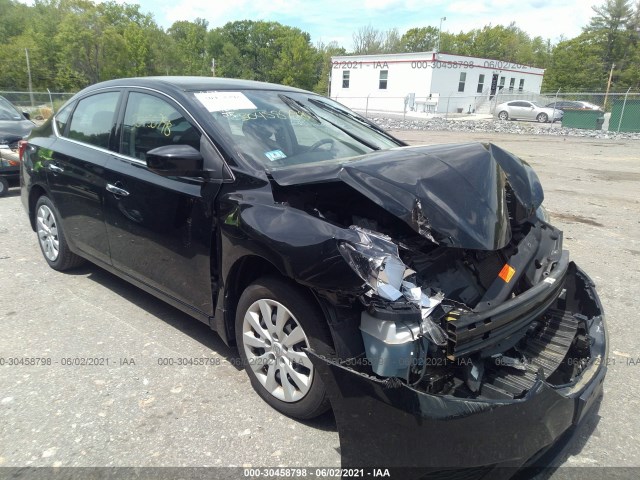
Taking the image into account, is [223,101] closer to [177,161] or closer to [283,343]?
[177,161]

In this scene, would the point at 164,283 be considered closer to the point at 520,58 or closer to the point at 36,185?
the point at 36,185

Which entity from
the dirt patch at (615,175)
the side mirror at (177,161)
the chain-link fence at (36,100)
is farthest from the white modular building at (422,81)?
the side mirror at (177,161)

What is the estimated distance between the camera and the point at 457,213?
92.8 inches

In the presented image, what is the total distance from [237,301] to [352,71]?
4277 centimetres

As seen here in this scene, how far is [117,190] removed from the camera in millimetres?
3482

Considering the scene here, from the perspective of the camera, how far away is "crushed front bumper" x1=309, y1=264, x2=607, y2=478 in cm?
189

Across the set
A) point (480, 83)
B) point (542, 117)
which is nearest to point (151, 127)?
point (542, 117)

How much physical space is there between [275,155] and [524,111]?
31.2 m

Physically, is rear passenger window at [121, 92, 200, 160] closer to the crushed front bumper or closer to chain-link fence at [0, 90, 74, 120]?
the crushed front bumper

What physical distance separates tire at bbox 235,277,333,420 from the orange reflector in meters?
1.00

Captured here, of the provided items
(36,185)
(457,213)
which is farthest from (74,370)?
(457,213)

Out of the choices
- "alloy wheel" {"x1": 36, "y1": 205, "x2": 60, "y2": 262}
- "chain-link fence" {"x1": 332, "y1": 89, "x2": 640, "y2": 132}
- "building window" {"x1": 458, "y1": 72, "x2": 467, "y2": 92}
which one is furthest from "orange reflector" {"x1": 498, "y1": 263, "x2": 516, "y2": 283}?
"building window" {"x1": 458, "y1": 72, "x2": 467, "y2": 92}

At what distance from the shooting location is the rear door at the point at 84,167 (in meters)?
3.76

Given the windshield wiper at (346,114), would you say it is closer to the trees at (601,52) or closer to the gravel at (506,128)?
the gravel at (506,128)
